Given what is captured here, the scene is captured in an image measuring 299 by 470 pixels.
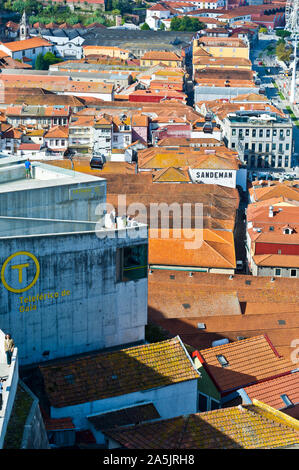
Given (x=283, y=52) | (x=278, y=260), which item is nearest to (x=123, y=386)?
(x=278, y=260)

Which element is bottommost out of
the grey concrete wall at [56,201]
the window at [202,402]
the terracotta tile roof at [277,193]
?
the window at [202,402]

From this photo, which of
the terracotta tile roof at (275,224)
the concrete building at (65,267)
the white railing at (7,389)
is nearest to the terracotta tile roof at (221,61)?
the terracotta tile roof at (275,224)

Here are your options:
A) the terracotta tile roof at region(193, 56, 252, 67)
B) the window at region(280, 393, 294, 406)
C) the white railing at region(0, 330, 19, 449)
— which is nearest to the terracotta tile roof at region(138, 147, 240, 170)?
the window at region(280, 393, 294, 406)

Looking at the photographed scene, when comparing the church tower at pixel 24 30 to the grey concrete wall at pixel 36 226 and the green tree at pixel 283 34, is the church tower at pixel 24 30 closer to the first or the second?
the green tree at pixel 283 34

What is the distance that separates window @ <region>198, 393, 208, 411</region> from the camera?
21422mm

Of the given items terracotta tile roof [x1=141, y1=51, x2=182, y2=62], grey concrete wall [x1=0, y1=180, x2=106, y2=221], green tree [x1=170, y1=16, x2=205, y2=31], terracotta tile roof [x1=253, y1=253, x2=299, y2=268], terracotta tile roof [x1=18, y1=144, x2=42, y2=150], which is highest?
green tree [x1=170, y1=16, x2=205, y2=31]

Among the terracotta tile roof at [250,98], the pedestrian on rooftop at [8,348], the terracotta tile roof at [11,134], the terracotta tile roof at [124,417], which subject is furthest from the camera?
the terracotta tile roof at [250,98]

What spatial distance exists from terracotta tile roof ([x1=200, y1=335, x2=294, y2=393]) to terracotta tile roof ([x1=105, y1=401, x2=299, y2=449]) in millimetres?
4097

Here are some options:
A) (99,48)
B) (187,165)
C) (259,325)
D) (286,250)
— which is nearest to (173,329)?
(259,325)

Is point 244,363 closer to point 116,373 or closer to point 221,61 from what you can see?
point 116,373

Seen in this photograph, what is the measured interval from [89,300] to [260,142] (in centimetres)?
3748

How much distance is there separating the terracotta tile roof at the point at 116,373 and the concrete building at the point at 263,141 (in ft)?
122

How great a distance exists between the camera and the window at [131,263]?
66.2 feet

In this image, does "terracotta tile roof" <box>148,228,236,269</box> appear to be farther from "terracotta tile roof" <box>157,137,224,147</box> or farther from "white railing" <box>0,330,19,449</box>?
"terracotta tile roof" <box>157,137,224,147</box>
